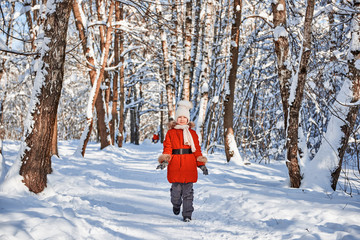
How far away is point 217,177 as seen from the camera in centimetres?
724

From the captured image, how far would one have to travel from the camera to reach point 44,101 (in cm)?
446

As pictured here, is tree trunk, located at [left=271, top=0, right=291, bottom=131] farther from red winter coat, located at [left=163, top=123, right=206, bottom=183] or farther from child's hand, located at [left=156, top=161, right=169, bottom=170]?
child's hand, located at [left=156, top=161, right=169, bottom=170]

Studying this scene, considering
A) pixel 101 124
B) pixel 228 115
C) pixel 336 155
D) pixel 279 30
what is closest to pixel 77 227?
pixel 336 155

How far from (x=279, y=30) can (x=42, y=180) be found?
5.39 meters

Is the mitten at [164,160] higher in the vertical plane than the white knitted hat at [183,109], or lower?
lower

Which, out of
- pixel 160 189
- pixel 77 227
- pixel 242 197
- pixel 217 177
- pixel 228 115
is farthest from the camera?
pixel 228 115

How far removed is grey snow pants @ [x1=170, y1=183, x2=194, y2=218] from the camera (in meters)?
4.16

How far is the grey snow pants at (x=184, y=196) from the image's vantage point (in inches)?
164

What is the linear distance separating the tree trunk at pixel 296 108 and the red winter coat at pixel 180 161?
7.51 ft

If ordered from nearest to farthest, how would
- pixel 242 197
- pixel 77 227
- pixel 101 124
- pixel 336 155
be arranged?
pixel 77 227 → pixel 242 197 → pixel 336 155 → pixel 101 124

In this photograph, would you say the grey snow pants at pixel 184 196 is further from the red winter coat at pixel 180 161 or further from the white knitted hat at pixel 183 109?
the white knitted hat at pixel 183 109

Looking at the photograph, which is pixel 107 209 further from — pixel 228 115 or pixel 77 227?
pixel 228 115

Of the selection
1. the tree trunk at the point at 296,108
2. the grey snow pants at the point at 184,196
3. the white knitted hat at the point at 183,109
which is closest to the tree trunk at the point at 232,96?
the tree trunk at the point at 296,108

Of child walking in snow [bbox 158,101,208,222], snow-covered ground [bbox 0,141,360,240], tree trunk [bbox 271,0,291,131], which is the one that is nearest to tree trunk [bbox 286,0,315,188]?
tree trunk [bbox 271,0,291,131]
